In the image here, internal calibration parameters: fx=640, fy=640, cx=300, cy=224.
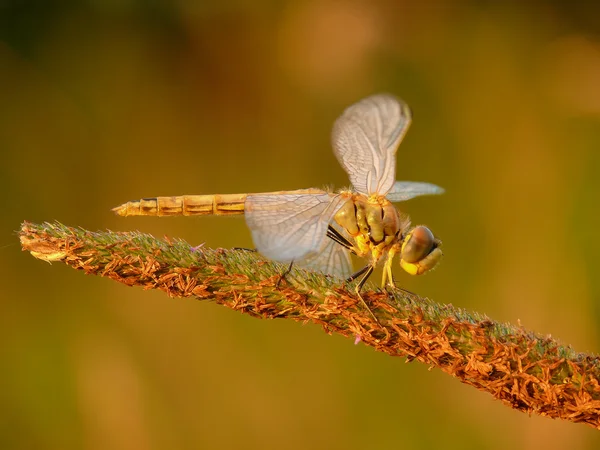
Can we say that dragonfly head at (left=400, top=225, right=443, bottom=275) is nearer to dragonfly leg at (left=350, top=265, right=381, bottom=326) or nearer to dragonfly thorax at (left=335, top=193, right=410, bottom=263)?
dragonfly thorax at (left=335, top=193, right=410, bottom=263)

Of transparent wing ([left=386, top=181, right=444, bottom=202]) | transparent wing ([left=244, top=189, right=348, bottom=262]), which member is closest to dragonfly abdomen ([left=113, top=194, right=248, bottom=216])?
transparent wing ([left=244, top=189, right=348, bottom=262])

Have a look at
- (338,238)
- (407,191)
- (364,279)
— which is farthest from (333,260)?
(407,191)

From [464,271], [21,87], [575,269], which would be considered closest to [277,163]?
[464,271]

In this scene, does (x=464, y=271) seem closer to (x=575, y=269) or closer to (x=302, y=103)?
(x=575, y=269)

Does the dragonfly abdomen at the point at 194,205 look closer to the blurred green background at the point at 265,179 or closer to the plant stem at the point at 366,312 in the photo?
the plant stem at the point at 366,312

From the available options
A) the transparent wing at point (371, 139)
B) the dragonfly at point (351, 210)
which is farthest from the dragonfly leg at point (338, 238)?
the transparent wing at point (371, 139)
